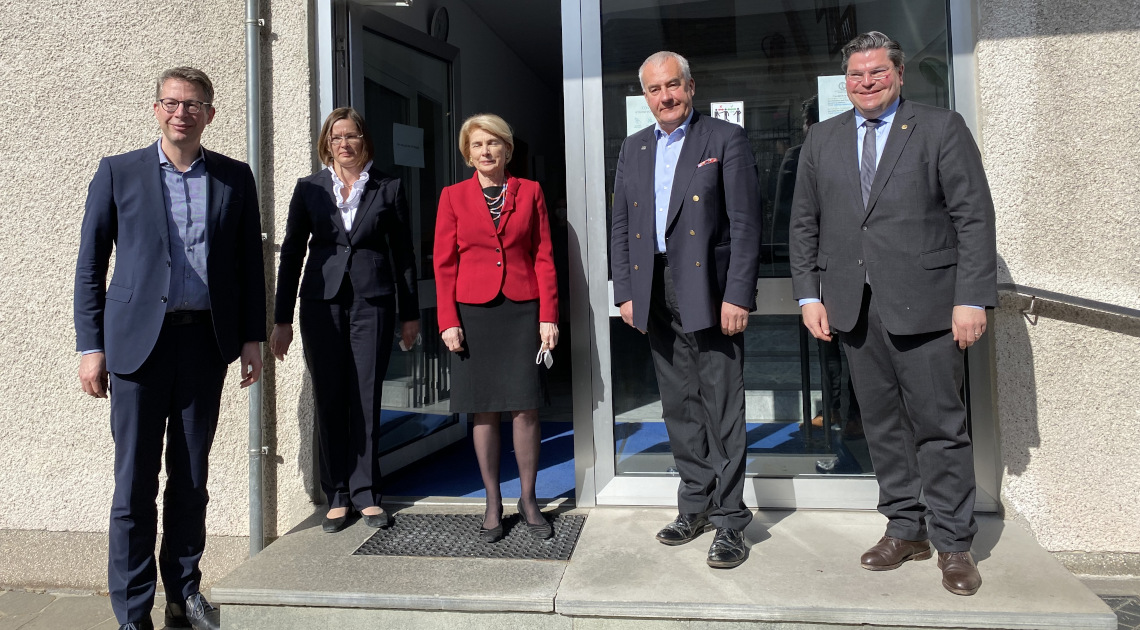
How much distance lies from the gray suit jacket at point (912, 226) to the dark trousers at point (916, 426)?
88 mm

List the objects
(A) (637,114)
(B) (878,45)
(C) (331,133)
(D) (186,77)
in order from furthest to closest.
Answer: (A) (637,114) < (C) (331,133) < (D) (186,77) < (B) (878,45)

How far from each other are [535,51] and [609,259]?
5352 mm

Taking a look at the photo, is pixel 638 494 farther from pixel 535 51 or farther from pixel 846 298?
pixel 535 51

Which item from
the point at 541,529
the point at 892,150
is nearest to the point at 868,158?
the point at 892,150

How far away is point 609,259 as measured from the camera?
12.2 feet

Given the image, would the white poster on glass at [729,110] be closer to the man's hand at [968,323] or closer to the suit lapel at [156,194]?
the man's hand at [968,323]

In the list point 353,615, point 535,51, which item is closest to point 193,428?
point 353,615

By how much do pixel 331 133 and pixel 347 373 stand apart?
1001 mm

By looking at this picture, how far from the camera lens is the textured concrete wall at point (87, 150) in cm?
382

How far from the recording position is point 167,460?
9.80 feet

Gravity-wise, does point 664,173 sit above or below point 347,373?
above

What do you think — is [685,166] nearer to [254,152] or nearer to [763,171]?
[763,171]

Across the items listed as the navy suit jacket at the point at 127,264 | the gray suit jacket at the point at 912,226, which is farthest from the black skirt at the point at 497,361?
the gray suit jacket at the point at 912,226

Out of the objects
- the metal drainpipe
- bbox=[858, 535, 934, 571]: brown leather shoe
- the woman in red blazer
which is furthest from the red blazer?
bbox=[858, 535, 934, 571]: brown leather shoe
